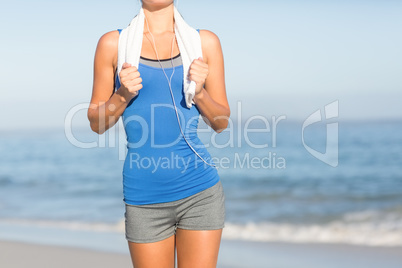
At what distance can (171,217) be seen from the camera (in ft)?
7.32

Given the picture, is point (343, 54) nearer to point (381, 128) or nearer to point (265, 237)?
point (381, 128)

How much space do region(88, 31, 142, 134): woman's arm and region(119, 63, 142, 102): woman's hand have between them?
66 mm

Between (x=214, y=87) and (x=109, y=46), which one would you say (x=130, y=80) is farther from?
(x=214, y=87)

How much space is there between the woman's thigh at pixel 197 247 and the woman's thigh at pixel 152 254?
6 centimetres

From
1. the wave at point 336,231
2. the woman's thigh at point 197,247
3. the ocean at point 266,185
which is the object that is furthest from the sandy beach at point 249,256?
the woman's thigh at point 197,247

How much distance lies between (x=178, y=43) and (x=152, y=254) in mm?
947

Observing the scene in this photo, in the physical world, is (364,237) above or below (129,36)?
below

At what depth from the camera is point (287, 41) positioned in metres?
21.4

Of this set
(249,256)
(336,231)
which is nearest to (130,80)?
(249,256)

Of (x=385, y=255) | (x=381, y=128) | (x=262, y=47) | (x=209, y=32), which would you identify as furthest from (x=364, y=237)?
(x=381, y=128)

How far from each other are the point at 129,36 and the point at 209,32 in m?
0.39

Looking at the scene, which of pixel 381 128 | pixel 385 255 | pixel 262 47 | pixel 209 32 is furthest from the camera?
pixel 381 128

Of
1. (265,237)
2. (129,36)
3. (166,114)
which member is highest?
(129,36)

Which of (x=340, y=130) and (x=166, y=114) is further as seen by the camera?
(x=340, y=130)
